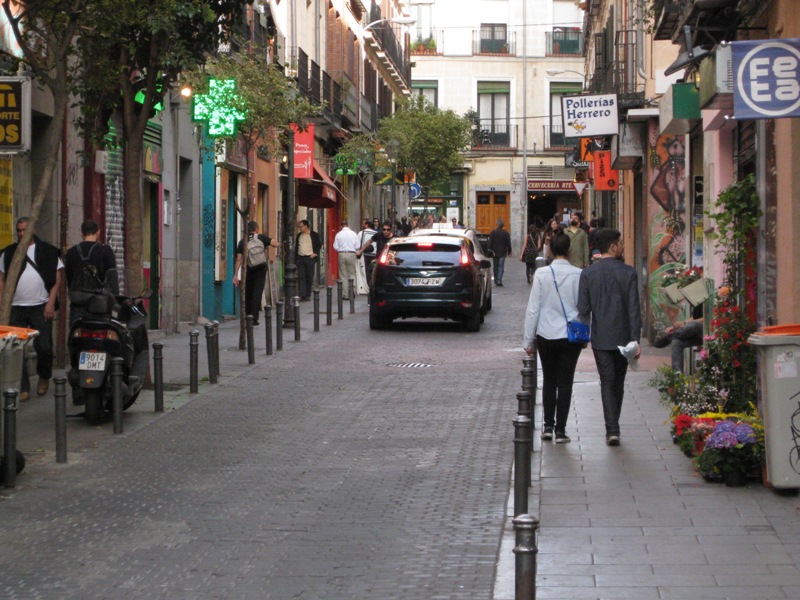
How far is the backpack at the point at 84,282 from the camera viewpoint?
12945 mm

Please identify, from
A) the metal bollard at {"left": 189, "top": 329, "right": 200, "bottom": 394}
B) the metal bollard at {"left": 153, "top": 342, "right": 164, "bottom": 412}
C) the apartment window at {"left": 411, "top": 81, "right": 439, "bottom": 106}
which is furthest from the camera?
the apartment window at {"left": 411, "top": 81, "right": 439, "bottom": 106}

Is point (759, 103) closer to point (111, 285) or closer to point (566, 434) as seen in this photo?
point (566, 434)

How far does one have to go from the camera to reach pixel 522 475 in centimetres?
772

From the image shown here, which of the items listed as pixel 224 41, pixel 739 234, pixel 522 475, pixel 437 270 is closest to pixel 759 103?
pixel 739 234

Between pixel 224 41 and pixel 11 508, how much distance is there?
8125mm

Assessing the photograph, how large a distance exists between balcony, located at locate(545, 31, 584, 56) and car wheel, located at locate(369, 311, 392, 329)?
1771 inches

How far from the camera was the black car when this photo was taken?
23.2 m

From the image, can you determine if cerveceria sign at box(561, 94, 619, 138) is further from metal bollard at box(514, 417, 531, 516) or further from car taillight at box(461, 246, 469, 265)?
metal bollard at box(514, 417, 531, 516)


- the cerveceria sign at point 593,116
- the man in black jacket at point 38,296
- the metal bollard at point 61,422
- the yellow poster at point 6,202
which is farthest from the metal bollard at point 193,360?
the cerveceria sign at point 593,116

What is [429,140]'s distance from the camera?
5488 centimetres

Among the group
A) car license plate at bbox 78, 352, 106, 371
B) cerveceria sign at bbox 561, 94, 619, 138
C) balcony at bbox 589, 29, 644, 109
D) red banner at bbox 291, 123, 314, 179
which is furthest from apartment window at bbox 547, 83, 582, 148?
car license plate at bbox 78, 352, 106, 371

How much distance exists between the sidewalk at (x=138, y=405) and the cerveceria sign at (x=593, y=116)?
18.6ft

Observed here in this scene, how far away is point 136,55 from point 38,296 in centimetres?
303

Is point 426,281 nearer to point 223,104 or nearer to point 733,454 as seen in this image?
point 223,104
